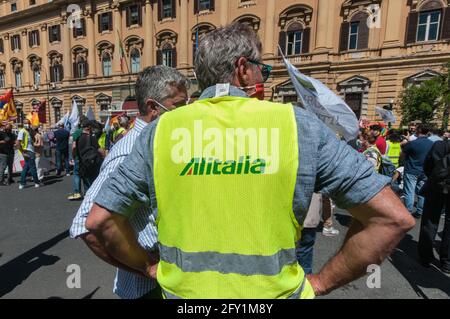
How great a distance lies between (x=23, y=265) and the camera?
3.41m

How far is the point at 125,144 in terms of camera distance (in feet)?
4.66

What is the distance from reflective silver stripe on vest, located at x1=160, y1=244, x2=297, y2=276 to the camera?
0.92 m

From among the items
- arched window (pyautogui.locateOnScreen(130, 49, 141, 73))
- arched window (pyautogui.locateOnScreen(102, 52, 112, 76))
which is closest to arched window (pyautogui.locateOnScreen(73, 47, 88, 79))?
arched window (pyautogui.locateOnScreen(102, 52, 112, 76))

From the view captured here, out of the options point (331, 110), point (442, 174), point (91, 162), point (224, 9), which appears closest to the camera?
point (331, 110)

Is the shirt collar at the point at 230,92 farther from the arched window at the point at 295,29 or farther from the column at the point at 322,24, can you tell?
the arched window at the point at 295,29

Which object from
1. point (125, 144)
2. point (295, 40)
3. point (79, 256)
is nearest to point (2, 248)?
point (79, 256)

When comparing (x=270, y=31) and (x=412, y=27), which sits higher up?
(x=270, y=31)

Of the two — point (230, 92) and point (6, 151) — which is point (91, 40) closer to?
point (6, 151)

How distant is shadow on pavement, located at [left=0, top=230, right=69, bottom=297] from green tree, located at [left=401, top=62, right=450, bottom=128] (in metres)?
15.4

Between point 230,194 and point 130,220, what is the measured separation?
0.67m

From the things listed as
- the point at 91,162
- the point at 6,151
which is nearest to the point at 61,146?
the point at 6,151

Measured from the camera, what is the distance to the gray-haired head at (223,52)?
3.41 ft
